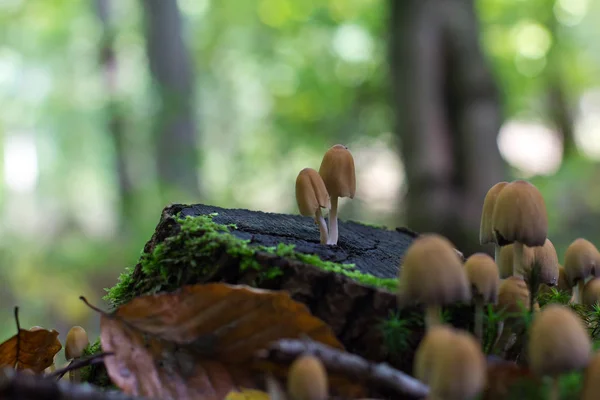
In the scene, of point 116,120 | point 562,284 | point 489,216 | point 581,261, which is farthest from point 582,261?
point 116,120

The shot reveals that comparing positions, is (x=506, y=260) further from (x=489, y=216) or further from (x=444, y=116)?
→ (x=444, y=116)

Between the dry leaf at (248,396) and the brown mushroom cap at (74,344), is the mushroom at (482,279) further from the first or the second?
the brown mushroom cap at (74,344)

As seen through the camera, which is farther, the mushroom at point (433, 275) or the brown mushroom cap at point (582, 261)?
the brown mushroom cap at point (582, 261)

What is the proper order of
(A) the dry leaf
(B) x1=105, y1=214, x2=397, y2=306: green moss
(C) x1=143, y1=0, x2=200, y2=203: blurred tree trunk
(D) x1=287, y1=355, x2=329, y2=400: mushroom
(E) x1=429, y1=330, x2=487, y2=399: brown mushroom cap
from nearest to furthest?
(E) x1=429, y1=330, x2=487, y2=399: brown mushroom cap < (D) x1=287, y1=355, x2=329, y2=400: mushroom < (A) the dry leaf < (B) x1=105, y1=214, x2=397, y2=306: green moss < (C) x1=143, y1=0, x2=200, y2=203: blurred tree trunk

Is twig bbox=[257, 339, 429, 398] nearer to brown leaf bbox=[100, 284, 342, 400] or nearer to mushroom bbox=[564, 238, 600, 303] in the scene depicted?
brown leaf bbox=[100, 284, 342, 400]

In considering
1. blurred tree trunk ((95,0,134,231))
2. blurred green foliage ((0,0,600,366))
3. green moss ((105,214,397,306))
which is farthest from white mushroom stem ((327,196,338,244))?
blurred tree trunk ((95,0,134,231))

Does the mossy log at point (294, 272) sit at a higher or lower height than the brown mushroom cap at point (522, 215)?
lower

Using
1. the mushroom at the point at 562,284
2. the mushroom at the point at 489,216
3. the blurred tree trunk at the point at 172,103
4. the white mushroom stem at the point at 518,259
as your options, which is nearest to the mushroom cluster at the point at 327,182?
the mushroom at the point at 489,216
